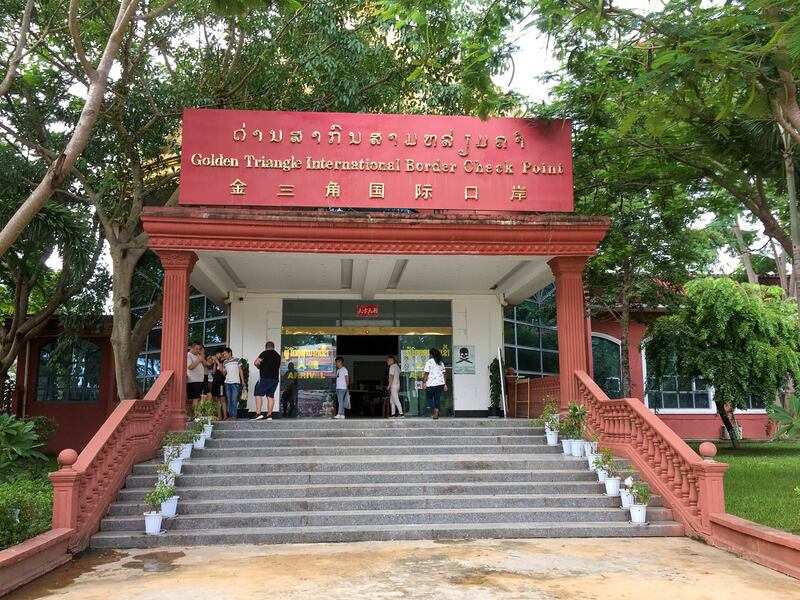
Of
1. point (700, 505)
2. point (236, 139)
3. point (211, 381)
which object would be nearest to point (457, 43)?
point (236, 139)

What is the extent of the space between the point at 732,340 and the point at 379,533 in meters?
11.8

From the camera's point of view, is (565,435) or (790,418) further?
(565,435)

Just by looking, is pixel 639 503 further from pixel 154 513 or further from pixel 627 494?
pixel 154 513

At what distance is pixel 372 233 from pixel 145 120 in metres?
5.82

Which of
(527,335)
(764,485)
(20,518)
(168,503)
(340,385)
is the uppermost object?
(527,335)

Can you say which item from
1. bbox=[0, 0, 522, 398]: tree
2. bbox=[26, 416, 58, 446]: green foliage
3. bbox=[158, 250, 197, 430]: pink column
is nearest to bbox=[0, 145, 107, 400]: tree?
bbox=[0, 0, 522, 398]: tree

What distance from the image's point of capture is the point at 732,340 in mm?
15680

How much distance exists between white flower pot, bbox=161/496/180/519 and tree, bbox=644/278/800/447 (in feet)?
40.3

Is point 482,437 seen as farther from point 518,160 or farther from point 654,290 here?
point 654,290

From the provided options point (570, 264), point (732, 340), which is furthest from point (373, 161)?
point (732, 340)

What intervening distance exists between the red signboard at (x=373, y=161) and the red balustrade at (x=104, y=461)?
10.5 feet

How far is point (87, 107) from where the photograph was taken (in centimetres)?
643

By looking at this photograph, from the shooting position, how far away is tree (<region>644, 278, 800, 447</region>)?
1527 cm

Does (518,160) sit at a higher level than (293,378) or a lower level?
higher
